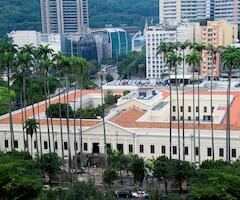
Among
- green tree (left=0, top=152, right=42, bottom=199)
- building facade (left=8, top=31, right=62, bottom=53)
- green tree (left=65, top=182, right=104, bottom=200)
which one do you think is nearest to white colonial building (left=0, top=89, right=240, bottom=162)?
green tree (left=0, top=152, right=42, bottom=199)

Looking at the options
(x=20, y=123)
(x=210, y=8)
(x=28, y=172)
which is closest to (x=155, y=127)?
(x=20, y=123)

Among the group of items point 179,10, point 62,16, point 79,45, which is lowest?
point 79,45

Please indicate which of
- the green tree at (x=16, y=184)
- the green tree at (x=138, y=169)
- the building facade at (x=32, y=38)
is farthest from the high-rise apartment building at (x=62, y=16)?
the green tree at (x=16, y=184)

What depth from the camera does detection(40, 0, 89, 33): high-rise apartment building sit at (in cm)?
19275

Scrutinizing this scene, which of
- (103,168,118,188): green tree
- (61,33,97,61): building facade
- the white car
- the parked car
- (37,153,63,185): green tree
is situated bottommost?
the parked car

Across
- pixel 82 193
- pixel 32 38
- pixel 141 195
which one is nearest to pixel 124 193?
pixel 141 195

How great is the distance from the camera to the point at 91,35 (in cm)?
16612

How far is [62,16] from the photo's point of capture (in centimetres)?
19362

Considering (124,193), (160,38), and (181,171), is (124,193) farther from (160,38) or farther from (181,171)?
(160,38)

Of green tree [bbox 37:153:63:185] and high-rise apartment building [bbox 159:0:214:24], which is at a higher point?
high-rise apartment building [bbox 159:0:214:24]

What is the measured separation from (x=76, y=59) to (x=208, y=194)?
75.1 ft

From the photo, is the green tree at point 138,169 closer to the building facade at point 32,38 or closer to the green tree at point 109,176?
the green tree at point 109,176

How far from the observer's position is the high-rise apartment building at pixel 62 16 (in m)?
193

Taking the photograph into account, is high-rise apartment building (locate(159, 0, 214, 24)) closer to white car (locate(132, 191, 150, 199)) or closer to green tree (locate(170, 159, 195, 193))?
white car (locate(132, 191, 150, 199))
